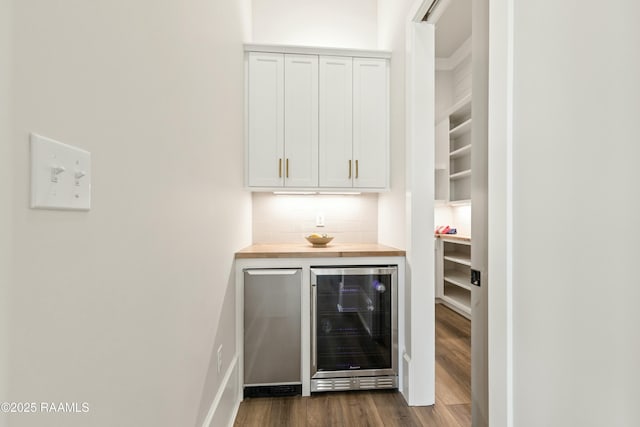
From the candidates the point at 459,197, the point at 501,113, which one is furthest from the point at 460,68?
the point at 501,113

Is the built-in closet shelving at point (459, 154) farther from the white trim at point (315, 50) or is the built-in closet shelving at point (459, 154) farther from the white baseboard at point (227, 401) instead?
the white baseboard at point (227, 401)

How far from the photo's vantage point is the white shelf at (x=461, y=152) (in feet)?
12.7

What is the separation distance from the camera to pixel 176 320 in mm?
1073

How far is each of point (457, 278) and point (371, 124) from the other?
8.72 feet

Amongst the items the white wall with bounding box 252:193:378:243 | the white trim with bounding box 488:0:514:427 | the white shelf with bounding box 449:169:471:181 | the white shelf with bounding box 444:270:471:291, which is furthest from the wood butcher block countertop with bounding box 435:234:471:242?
the white trim with bounding box 488:0:514:427

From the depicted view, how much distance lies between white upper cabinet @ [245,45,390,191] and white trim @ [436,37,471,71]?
2.41 meters

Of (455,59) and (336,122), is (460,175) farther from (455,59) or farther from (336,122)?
(336,122)

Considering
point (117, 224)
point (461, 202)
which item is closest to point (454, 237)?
point (461, 202)

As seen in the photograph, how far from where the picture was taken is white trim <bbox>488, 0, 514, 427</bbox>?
0.96m

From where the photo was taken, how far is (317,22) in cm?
291

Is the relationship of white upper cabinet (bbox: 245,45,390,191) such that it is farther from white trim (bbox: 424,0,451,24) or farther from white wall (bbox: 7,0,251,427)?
white wall (bbox: 7,0,251,427)

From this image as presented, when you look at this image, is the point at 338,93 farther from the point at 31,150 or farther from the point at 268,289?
the point at 31,150

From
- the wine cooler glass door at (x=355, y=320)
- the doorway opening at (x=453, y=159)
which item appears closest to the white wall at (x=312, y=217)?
the wine cooler glass door at (x=355, y=320)
